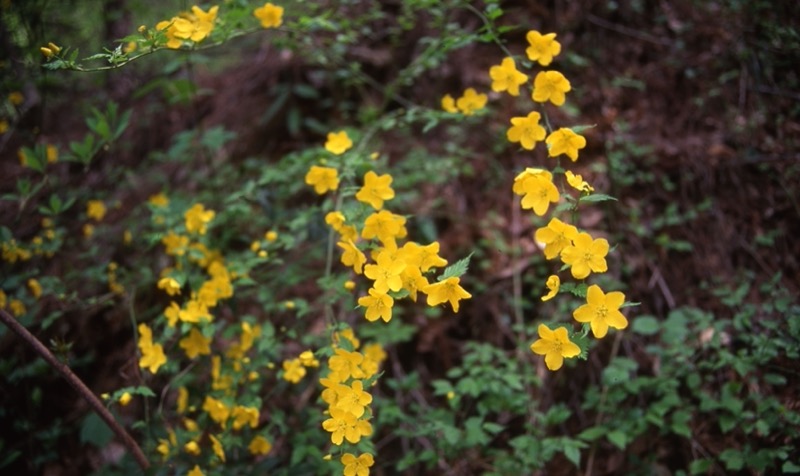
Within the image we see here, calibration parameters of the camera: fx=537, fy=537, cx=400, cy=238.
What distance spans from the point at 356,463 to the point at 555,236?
0.88 meters

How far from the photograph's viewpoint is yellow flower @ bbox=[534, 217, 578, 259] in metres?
1.50

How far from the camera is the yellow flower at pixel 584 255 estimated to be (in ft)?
4.82

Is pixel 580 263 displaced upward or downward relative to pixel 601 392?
upward

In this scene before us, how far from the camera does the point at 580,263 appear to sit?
149cm

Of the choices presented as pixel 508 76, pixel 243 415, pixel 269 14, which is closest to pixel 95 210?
pixel 269 14

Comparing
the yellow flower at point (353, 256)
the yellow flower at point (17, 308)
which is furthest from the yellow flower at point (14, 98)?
the yellow flower at point (353, 256)

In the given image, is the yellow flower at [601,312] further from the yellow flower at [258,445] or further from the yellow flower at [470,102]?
the yellow flower at [258,445]

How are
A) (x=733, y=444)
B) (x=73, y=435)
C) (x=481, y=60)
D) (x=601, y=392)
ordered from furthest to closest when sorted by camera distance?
(x=481, y=60)
(x=73, y=435)
(x=601, y=392)
(x=733, y=444)

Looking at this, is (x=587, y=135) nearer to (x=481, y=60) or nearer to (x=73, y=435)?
(x=481, y=60)

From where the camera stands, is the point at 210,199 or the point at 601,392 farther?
the point at 210,199

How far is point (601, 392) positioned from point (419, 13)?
109 inches

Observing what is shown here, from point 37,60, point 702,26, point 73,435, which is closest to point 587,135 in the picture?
point 702,26

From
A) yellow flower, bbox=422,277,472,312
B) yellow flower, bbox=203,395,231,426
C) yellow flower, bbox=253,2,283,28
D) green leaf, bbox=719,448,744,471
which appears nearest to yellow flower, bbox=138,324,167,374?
yellow flower, bbox=203,395,231,426

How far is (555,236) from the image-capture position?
1.54m
